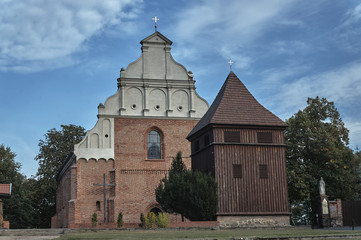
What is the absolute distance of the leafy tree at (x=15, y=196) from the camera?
47594mm

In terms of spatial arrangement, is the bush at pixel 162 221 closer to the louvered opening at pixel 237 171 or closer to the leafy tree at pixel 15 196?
the louvered opening at pixel 237 171

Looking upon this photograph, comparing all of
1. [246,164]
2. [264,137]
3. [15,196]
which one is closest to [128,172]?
[246,164]

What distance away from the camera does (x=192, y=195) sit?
26.3 metres

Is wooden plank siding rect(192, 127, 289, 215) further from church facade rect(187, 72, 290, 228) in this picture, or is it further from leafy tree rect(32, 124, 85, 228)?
leafy tree rect(32, 124, 85, 228)

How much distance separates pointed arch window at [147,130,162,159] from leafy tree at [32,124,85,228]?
53.4ft

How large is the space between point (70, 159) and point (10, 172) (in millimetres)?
13723

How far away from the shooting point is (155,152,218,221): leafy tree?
86.2 ft

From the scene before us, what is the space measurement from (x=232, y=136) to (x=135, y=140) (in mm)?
9623

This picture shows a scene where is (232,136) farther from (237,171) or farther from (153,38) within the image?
(153,38)

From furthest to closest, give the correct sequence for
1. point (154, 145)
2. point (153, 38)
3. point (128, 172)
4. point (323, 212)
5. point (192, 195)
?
1. point (153, 38)
2. point (154, 145)
3. point (128, 172)
4. point (323, 212)
5. point (192, 195)

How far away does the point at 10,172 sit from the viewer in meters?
48.1

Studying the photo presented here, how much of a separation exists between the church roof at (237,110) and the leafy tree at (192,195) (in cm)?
339

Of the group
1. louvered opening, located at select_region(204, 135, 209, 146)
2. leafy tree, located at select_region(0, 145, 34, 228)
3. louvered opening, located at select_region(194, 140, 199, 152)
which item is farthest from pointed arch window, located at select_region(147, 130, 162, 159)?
leafy tree, located at select_region(0, 145, 34, 228)

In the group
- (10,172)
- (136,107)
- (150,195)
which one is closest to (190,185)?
(150,195)
